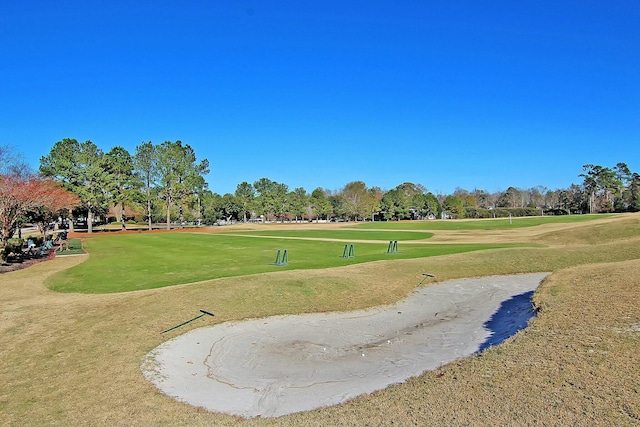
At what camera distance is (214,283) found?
17.2 meters

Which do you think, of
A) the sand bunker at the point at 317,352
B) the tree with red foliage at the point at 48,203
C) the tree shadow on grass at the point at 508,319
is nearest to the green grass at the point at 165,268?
the sand bunker at the point at 317,352

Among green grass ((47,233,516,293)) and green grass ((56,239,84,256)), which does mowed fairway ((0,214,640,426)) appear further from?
green grass ((56,239,84,256))

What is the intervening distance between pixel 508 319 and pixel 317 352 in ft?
24.1

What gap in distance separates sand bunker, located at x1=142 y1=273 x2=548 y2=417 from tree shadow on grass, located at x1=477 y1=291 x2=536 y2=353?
0.13 feet

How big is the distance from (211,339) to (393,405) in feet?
22.8

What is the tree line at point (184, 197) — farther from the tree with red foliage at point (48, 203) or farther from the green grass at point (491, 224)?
the green grass at point (491, 224)

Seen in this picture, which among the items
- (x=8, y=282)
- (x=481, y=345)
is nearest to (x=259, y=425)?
(x=481, y=345)

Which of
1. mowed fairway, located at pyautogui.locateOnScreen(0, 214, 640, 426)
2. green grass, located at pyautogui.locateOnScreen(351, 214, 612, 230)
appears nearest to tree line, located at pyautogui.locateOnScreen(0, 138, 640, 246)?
mowed fairway, located at pyautogui.locateOnScreen(0, 214, 640, 426)

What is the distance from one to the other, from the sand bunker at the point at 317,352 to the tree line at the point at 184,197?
85.9ft

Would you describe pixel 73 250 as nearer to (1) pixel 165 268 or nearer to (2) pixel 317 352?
(1) pixel 165 268

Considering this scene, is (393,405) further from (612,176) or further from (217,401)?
(612,176)

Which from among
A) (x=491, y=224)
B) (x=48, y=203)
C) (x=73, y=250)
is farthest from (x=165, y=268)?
(x=491, y=224)

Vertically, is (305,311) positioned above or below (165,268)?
below

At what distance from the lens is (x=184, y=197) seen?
87250 millimetres
